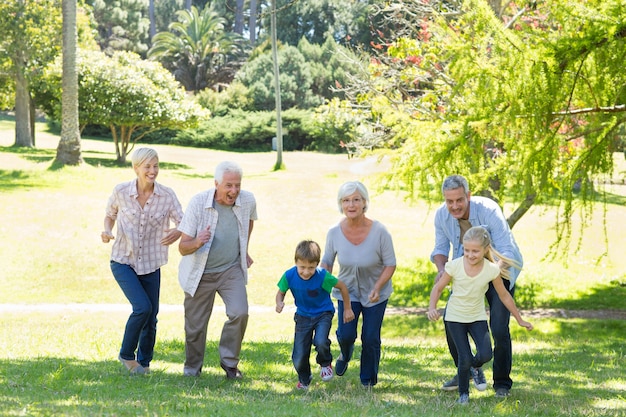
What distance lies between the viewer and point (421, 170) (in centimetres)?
1167

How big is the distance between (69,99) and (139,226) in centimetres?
2077

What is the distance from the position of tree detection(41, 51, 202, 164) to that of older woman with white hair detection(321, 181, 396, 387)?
25.3 meters

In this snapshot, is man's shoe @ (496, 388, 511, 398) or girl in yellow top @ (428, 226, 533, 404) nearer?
girl in yellow top @ (428, 226, 533, 404)

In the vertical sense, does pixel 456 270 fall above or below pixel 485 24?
below

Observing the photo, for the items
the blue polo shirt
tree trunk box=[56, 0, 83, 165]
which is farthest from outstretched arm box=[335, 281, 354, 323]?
tree trunk box=[56, 0, 83, 165]

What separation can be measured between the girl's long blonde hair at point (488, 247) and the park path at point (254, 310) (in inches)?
382

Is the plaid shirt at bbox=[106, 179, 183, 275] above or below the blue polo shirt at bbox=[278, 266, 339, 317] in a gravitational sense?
above

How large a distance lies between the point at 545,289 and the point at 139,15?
53.1m

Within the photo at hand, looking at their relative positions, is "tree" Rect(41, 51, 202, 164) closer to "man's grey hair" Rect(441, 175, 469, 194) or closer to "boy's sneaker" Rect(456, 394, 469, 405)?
"man's grey hair" Rect(441, 175, 469, 194)

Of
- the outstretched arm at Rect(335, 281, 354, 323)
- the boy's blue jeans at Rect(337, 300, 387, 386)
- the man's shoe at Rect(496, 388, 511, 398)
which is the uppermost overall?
the outstretched arm at Rect(335, 281, 354, 323)

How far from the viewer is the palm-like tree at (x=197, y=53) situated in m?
55.4

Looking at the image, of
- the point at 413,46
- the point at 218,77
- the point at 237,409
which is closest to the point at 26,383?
the point at 237,409

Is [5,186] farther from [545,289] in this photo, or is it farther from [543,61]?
[543,61]

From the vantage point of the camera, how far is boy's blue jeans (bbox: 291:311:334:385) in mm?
6828
